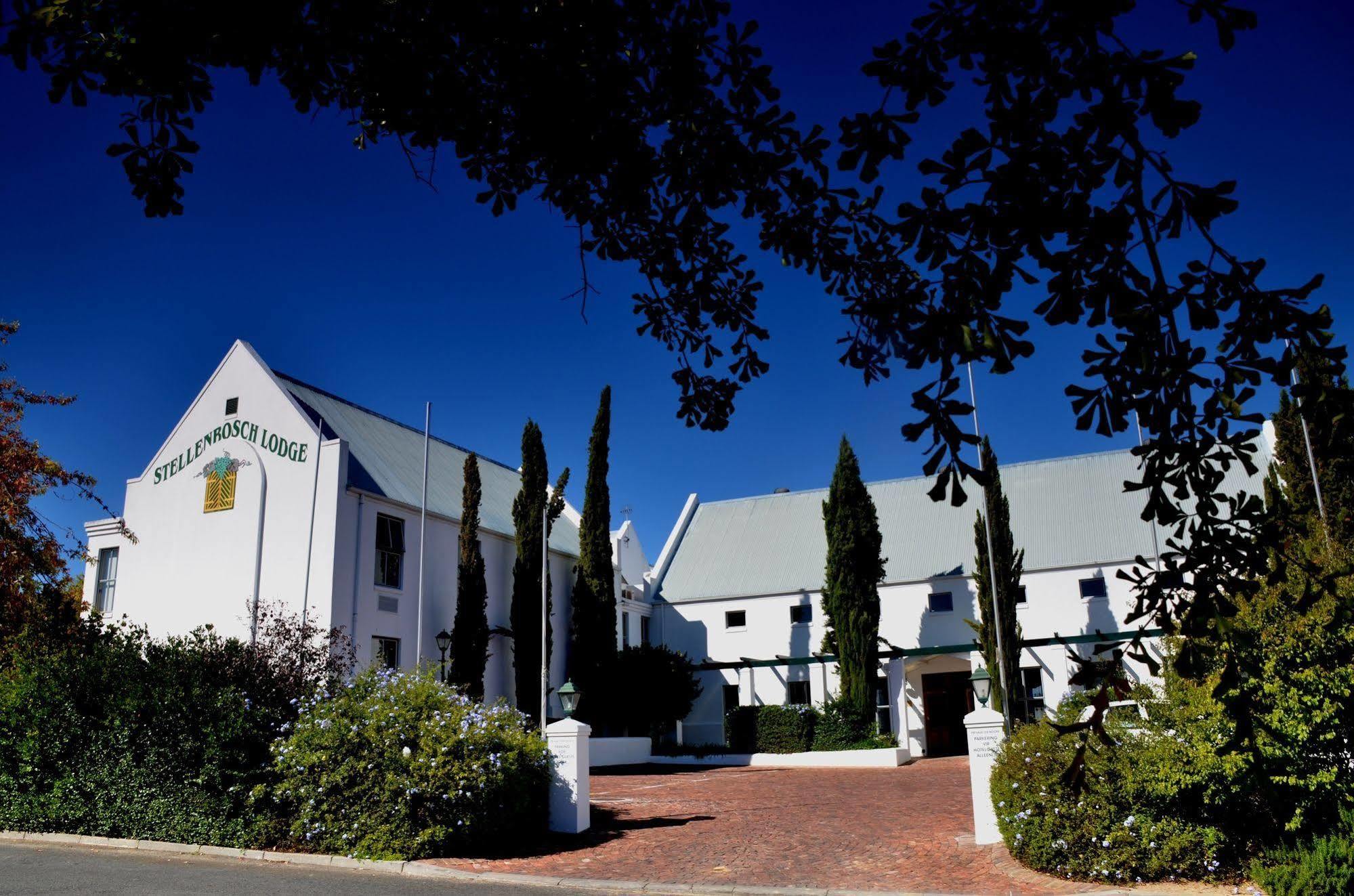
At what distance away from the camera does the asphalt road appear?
1003cm

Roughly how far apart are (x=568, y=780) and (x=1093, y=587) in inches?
873

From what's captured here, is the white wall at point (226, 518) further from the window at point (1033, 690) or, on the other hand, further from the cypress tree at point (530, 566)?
the window at point (1033, 690)

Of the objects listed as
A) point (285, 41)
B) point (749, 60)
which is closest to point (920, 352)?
point (749, 60)

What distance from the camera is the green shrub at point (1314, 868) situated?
8070 mm

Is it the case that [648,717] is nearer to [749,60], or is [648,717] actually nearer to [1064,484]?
[1064,484]

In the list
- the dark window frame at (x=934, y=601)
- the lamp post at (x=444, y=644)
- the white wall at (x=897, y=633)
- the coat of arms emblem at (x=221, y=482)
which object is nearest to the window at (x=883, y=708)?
the white wall at (x=897, y=633)

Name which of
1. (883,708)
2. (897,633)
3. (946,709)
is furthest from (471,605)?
(946,709)

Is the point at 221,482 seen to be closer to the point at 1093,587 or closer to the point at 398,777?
the point at 398,777

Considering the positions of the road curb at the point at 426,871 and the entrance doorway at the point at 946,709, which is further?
the entrance doorway at the point at 946,709

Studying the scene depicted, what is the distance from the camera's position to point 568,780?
13.9 meters

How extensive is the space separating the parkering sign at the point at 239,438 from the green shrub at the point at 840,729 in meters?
16.0

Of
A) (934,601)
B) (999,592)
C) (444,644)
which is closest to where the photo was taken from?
(444,644)

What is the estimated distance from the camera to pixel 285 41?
2857 mm

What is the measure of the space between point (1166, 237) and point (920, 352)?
54 centimetres
